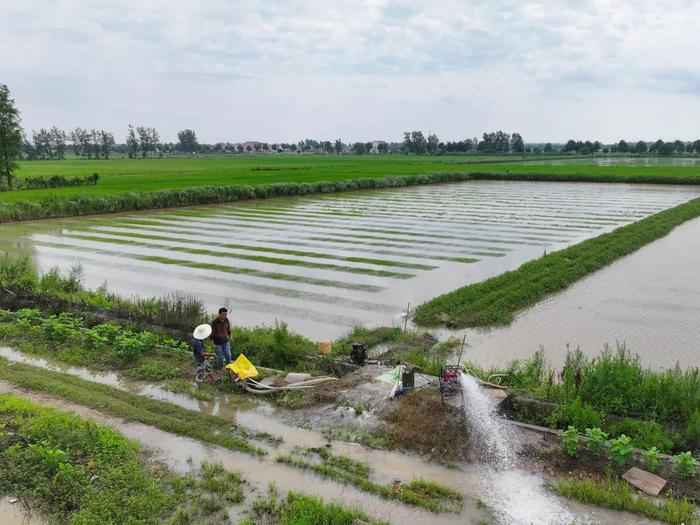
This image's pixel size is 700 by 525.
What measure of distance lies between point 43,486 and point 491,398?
205 inches

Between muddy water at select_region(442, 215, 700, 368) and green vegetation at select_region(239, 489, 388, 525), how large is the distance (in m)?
4.83

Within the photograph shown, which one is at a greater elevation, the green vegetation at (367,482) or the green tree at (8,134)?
the green tree at (8,134)

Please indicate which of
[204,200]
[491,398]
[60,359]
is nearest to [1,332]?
[60,359]

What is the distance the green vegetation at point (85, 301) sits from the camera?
10273 millimetres

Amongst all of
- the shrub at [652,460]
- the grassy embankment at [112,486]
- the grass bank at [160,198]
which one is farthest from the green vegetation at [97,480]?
the grass bank at [160,198]

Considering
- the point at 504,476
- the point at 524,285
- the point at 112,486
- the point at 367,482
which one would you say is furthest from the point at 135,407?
the point at 524,285

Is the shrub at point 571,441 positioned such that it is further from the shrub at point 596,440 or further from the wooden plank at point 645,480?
the wooden plank at point 645,480

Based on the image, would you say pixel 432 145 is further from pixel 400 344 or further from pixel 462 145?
pixel 400 344

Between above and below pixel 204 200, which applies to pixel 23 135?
above

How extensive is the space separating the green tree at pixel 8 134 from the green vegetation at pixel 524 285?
33881 mm

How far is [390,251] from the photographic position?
63.3ft

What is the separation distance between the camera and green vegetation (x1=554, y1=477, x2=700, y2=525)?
196 inches

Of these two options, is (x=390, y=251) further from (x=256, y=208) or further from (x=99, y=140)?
(x=99, y=140)

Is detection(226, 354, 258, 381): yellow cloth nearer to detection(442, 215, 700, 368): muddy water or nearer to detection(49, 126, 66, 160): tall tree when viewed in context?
detection(442, 215, 700, 368): muddy water
